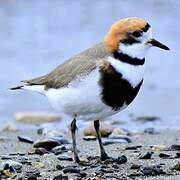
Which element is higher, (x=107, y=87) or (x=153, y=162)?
(x=107, y=87)

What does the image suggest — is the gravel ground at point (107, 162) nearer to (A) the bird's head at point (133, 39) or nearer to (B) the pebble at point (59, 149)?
(B) the pebble at point (59, 149)

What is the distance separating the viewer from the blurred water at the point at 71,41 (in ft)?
32.4

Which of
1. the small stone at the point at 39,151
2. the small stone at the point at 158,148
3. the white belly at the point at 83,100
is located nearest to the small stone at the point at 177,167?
the white belly at the point at 83,100

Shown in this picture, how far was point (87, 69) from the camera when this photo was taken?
19.9 feet

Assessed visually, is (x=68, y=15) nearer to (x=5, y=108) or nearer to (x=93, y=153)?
(x=5, y=108)

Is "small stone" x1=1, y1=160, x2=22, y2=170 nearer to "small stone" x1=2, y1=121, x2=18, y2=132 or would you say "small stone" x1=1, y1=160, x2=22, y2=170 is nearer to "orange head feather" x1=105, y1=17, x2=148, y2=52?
"orange head feather" x1=105, y1=17, x2=148, y2=52

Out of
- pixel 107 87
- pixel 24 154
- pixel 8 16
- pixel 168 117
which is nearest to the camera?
pixel 107 87

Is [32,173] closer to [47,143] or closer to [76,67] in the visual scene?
[76,67]

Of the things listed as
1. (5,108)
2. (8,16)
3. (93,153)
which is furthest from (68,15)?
(93,153)

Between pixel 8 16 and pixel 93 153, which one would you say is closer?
pixel 93 153

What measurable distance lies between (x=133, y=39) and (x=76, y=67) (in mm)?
501

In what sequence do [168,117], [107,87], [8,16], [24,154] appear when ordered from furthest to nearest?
[8,16] < [168,117] < [24,154] < [107,87]

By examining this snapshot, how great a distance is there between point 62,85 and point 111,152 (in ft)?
2.97

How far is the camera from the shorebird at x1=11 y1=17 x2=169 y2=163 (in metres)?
5.98
